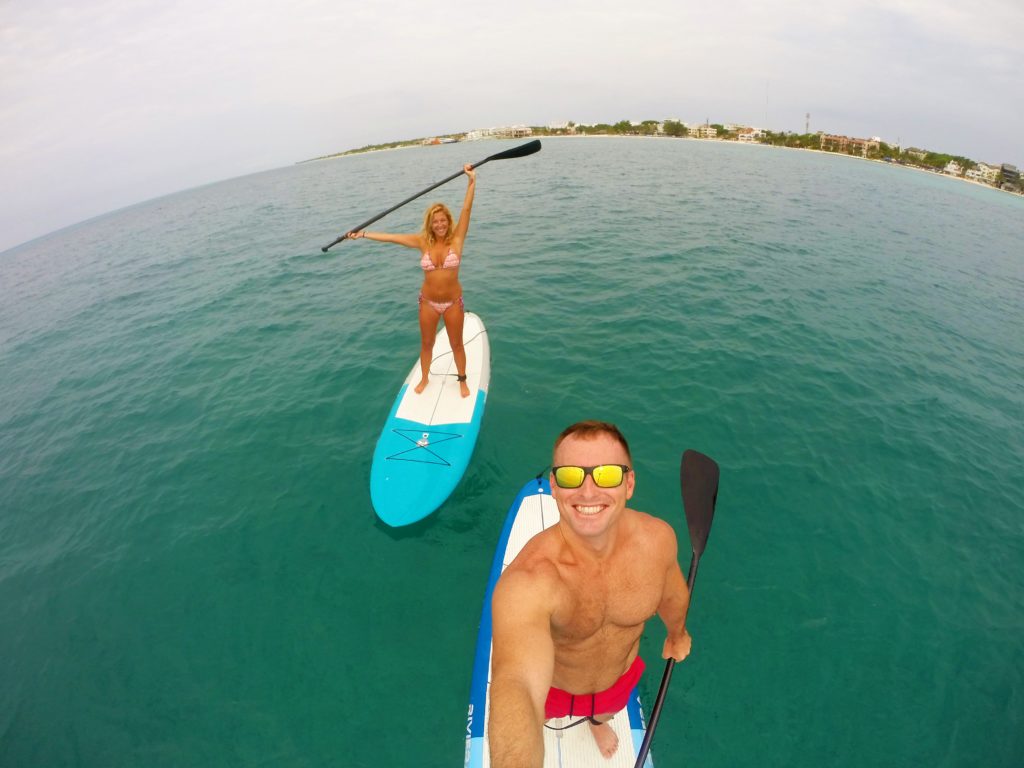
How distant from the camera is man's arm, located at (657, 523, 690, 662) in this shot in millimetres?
2658

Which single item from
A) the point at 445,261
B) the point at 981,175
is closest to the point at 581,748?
the point at 445,261

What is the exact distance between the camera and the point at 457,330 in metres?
7.54

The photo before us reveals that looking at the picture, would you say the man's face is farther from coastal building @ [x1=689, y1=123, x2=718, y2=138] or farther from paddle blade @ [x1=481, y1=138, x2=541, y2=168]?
coastal building @ [x1=689, y1=123, x2=718, y2=138]

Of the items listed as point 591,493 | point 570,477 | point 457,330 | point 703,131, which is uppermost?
point 703,131

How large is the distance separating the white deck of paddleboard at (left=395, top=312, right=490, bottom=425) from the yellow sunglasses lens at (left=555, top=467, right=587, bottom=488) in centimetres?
547

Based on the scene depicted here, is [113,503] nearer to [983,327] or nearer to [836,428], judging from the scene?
[836,428]

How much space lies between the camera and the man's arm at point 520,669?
1.72 m

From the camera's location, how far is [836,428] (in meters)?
8.34

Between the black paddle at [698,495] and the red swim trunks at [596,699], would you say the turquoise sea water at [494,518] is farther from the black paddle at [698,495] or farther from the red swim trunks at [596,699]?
the black paddle at [698,495]

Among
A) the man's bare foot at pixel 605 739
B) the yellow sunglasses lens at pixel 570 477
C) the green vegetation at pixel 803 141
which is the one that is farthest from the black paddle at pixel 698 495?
the green vegetation at pixel 803 141

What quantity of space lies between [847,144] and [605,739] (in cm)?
17894

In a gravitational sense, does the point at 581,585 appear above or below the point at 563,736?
above

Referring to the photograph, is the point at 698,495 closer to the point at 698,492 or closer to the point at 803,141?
the point at 698,492

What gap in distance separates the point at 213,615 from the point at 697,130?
191123mm
